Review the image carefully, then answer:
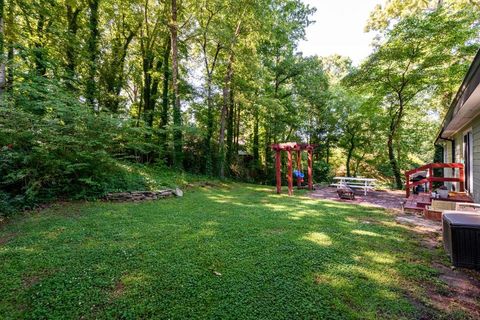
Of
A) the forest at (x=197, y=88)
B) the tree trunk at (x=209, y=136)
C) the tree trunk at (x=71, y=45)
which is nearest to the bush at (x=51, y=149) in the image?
the forest at (x=197, y=88)

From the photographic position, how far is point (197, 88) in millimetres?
12438

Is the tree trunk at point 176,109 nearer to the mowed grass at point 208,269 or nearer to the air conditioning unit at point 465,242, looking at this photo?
the mowed grass at point 208,269

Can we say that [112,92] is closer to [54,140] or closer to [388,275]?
[54,140]

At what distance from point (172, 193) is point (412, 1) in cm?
831

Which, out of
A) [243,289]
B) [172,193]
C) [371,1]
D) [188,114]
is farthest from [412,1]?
[188,114]

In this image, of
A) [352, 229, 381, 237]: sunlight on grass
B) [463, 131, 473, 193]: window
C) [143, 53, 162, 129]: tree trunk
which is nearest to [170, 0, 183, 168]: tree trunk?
[143, 53, 162, 129]: tree trunk

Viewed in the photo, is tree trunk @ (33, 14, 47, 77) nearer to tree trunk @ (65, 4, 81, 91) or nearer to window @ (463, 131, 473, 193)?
tree trunk @ (65, 4, 81, 91)

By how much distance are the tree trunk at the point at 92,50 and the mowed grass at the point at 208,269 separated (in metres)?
8.14

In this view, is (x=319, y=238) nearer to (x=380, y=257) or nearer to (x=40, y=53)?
(x=380, y=257)

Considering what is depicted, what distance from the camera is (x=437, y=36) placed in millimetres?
8508

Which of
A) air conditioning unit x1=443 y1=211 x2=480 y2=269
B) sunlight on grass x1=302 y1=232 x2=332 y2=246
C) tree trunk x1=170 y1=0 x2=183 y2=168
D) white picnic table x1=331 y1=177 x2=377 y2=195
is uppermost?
tree trunk x1=170 y1=0 x2=183 y2=168

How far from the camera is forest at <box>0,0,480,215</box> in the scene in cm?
570

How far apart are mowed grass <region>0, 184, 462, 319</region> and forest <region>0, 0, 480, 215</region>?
207cm

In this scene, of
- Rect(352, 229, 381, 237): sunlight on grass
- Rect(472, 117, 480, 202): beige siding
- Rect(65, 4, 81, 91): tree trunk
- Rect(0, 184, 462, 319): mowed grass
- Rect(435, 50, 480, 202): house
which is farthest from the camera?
Rect(65, 4, 81, 91): tree trunk
